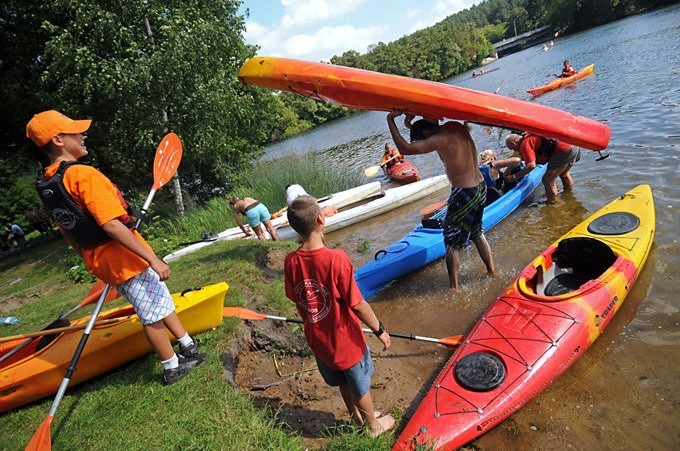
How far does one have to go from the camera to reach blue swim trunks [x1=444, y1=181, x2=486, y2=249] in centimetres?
411

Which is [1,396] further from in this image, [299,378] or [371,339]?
[371,339]

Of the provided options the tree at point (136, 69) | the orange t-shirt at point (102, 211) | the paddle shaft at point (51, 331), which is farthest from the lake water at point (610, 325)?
the tree at point (136, 69)

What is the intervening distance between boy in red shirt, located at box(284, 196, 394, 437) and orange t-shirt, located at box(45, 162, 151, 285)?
4.06 feet

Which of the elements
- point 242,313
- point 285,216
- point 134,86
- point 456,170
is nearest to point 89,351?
point 242,313

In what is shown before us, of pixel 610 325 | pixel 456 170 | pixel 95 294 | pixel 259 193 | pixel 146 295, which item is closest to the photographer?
pixel 146 295

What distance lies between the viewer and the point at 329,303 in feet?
7.06

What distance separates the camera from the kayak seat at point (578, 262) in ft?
13.1

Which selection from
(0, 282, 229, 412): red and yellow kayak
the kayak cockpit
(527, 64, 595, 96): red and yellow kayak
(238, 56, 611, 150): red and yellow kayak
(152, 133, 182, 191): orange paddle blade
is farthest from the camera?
(527, 64, 595, 96): red and yellow kayak

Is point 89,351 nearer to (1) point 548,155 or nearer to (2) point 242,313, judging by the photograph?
(2) point 242,313

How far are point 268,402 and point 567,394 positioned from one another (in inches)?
93.1

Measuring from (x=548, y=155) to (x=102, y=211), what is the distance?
22.1 feet

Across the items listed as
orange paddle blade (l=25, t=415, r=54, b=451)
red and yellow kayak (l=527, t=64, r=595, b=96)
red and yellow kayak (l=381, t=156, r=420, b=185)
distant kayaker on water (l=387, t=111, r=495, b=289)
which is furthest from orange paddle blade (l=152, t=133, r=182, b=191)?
red and yellow kayak (l=527, t=64, r=595, b=96)

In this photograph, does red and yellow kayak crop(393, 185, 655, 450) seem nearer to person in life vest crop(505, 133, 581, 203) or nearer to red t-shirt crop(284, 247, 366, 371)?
red t-shirt crop(284, 247, 366, 371)

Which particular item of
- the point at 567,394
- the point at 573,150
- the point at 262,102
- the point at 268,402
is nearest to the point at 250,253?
the point at 268,402
